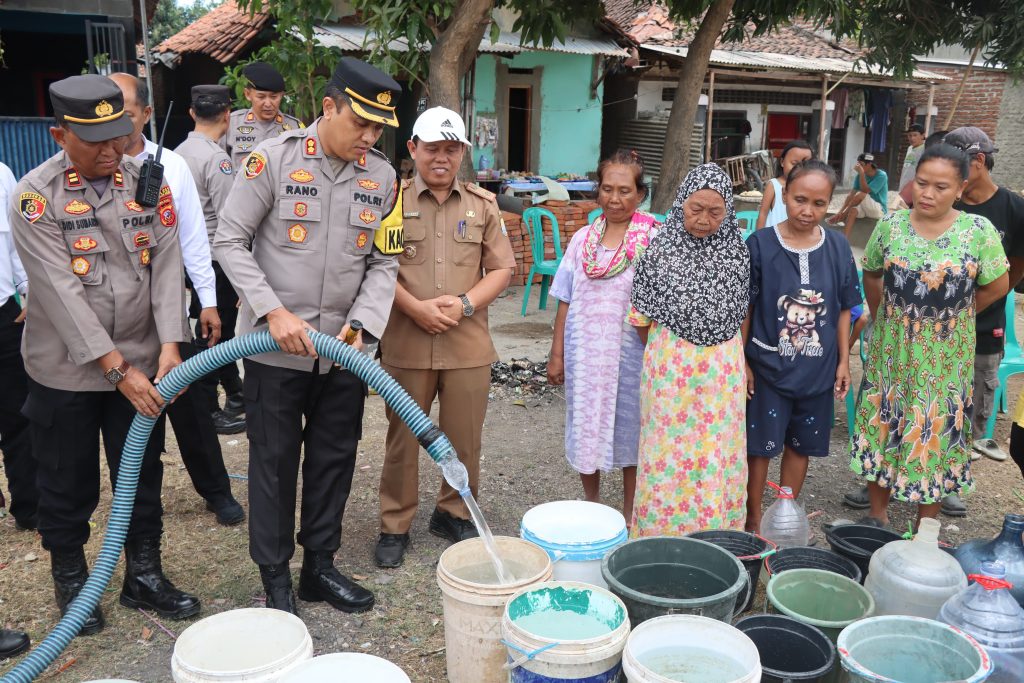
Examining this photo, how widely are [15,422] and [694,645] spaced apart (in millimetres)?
3113

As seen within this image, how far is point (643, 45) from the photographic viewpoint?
47.6 feet

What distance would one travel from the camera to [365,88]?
294cm

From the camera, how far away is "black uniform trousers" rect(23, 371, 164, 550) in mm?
3066

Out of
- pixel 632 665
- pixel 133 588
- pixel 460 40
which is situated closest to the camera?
→ pixel 632 665

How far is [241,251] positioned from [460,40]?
4.50m

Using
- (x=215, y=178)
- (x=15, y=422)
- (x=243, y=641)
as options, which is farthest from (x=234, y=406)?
(x=243, y=641)

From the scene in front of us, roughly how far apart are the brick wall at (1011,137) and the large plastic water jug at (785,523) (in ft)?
59.3

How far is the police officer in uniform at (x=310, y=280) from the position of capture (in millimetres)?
2996

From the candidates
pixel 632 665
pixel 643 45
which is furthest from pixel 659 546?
pixel 643 45

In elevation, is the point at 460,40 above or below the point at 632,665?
above

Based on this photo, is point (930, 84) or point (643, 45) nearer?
point (643, 45)

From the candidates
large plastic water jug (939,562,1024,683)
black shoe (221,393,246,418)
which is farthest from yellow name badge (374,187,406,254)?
black shoe (221,393,246,418)

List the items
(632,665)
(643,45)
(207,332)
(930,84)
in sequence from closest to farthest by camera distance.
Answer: (632,665) → (207,332) → (643,45) → (930,84)

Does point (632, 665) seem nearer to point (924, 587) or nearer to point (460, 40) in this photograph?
point (924, 587)
